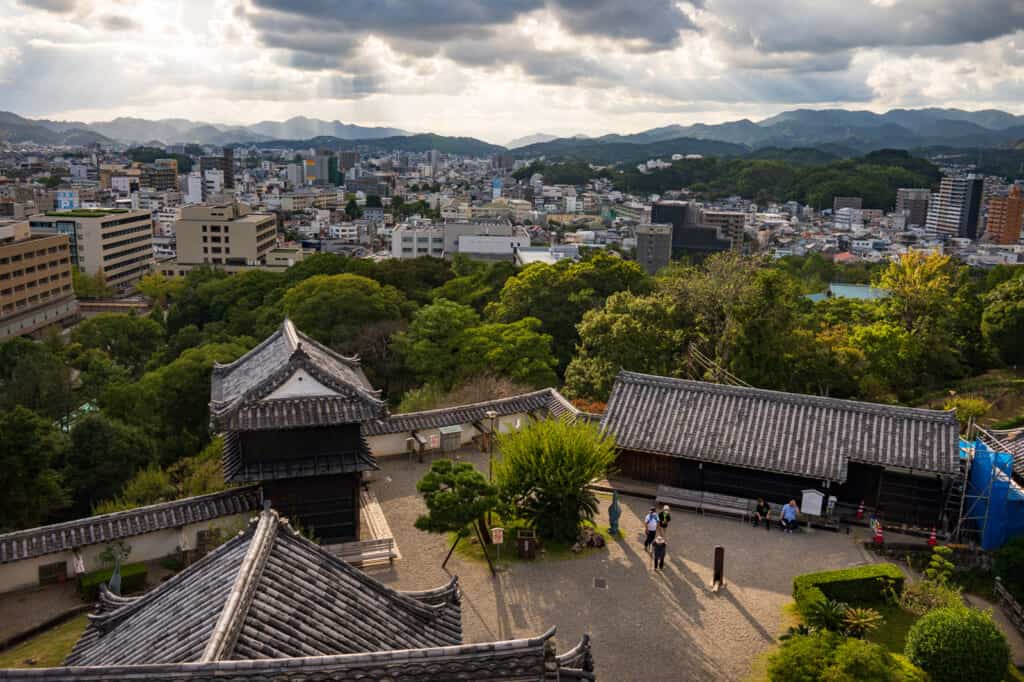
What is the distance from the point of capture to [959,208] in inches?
6127

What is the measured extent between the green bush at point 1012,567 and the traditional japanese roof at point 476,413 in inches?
500

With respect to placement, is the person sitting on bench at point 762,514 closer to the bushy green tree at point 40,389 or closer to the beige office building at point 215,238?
the bushy green tree at point 40,389

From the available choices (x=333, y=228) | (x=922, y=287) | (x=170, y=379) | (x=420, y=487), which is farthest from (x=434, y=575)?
(x=333, y=228)

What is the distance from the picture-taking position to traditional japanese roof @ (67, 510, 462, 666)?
784 centimetres

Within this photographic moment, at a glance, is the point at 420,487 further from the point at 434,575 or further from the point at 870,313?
the point at 870,313

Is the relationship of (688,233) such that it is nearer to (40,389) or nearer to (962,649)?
(40,389)

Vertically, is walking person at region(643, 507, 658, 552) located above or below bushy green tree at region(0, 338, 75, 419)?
above

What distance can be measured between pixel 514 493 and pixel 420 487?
9.27 ft

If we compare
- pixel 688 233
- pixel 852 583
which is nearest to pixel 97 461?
pixel 852 583

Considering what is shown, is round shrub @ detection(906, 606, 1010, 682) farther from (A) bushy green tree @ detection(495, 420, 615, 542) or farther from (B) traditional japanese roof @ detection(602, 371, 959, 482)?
(A) bushy green tree @ detection(495, 420, 615, 542)

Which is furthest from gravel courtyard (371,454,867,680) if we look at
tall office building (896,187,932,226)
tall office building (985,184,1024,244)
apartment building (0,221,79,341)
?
tall office building (896,187,932,226)

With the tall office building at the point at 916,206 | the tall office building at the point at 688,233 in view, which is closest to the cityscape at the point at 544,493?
the tall office building at the point at 688,233

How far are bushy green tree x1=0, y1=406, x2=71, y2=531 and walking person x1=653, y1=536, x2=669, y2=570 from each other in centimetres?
1684

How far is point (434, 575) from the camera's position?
18781 mm
